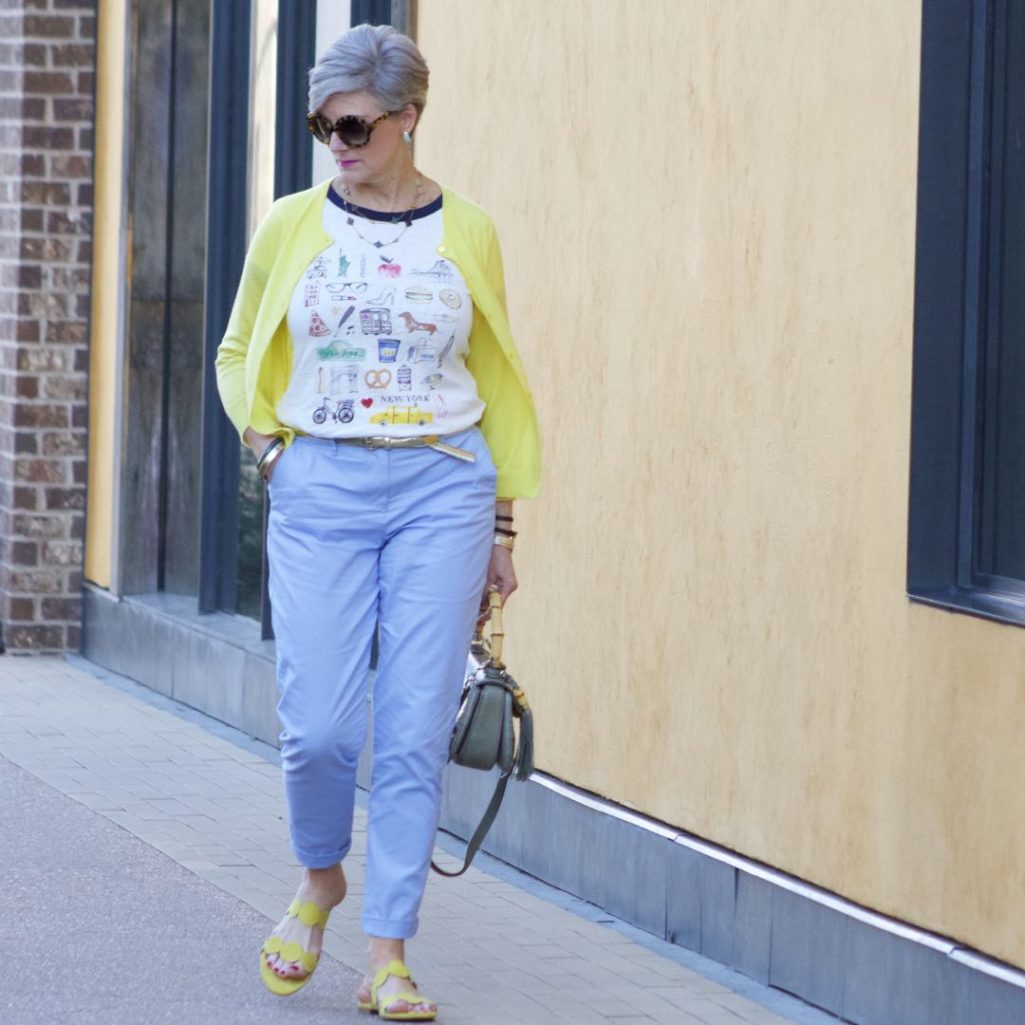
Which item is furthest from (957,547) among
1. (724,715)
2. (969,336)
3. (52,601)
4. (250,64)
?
(52,601)

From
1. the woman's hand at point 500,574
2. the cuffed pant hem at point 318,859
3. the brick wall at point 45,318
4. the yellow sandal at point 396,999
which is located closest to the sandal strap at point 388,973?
the yellow sandal at point 396,999

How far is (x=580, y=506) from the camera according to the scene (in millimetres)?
6859

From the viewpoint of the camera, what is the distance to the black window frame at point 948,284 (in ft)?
17.4

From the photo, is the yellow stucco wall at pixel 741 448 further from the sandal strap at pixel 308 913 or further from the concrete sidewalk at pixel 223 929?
the sandal strap at pixel 308 913

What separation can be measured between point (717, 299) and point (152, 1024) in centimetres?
212

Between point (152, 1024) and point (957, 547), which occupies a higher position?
point (957, 547)

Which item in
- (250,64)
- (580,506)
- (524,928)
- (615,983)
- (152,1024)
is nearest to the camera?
(152,1024)

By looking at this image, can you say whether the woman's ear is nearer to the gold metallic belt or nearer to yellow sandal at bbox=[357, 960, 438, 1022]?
the gold metallic belt

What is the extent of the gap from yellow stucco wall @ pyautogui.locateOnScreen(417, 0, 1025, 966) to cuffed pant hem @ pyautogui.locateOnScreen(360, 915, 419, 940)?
0.94 m

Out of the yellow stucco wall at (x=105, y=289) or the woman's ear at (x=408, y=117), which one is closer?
the woman's ear at (x=408, y=117)

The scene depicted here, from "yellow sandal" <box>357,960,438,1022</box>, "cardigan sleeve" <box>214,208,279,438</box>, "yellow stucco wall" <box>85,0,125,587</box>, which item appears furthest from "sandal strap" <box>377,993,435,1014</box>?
"yellow stucco wall" <box>85,0,125,587</box>

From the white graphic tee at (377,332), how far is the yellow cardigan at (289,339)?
0.04m

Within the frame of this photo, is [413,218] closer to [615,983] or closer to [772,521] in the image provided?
[772,521]

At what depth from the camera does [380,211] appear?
5375 mm
